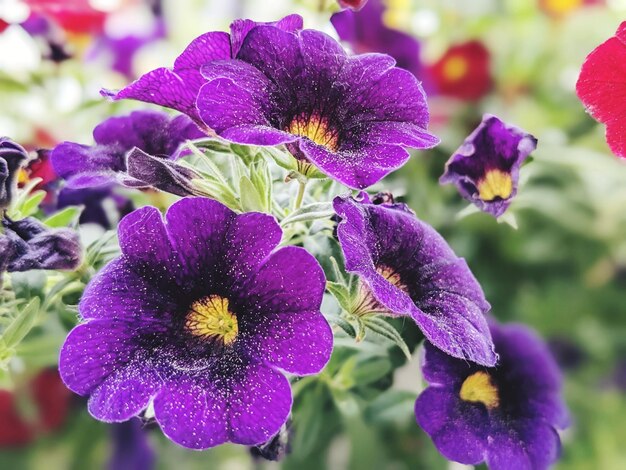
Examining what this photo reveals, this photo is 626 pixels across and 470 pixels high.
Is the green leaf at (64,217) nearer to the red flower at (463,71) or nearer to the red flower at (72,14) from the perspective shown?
the red flower at (72,14)

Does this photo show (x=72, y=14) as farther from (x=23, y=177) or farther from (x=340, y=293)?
(x=340, y=293)

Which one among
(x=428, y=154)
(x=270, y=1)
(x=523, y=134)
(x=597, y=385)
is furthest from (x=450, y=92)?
(x=523, y=134)

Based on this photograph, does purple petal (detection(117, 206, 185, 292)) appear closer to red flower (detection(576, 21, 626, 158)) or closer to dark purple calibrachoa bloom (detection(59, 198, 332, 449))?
dark purple calibrachoa bloom (detection(59, 198, 332, 449))

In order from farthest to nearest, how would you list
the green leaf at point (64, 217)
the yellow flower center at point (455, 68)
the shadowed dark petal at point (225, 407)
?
the yellow flower center at point (455, 68) → the green leaf at point (64, 217) → the shadowed dark petal at point (225, 407)

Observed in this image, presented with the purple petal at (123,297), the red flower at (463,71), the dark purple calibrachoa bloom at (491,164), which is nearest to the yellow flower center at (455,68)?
the red flower at (463,71)

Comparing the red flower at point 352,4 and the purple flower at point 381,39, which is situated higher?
the red flower at point 352,4

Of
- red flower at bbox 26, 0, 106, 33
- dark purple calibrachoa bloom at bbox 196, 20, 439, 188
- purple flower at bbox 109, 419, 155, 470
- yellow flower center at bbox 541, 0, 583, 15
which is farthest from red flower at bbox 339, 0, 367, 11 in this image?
yellow flower center at bbox 541, 0, 583, 15

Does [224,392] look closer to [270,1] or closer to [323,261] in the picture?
[323,261]

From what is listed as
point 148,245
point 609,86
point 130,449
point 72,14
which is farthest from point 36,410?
point 609,86
